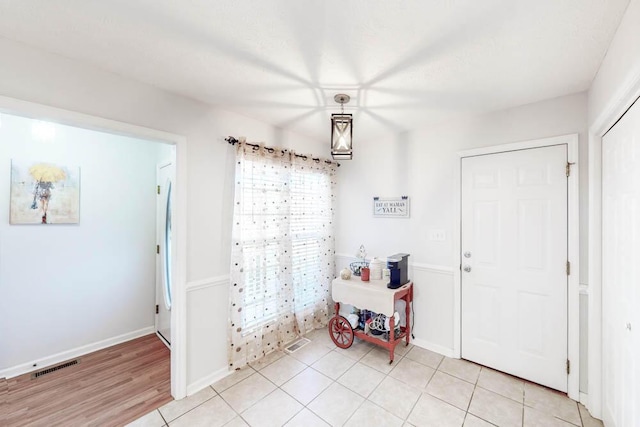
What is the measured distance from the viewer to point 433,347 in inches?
106

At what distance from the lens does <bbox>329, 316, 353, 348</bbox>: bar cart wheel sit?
2.75 m

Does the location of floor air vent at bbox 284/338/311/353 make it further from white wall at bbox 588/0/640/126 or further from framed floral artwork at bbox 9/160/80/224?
white wall at bbox 588/0/640/126

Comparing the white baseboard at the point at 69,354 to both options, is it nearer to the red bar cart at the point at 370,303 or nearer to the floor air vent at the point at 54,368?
the floor air vent at the point at 54,368

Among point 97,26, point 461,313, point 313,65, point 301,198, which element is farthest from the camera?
point 301,198

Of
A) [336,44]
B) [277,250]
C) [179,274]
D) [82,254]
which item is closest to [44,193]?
[82,254]

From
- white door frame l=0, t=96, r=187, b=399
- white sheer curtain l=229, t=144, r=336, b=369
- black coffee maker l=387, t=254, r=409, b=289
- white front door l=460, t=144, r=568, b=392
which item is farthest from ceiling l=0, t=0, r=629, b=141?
black coffee maker l=387, t=254, r=409, b=289

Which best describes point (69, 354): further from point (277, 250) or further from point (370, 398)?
point (370, 398)

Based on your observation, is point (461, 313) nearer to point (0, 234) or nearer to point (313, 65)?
point (313, 65)

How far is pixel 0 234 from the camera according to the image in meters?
2.24

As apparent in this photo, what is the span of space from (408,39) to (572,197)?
1.80 meters

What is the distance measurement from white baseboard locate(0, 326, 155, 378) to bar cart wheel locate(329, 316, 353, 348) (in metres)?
2.20

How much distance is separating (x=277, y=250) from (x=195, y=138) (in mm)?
1311

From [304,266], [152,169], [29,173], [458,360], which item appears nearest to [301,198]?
[304,266]

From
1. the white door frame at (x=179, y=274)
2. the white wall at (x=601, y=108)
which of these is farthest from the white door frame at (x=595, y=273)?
the white door frame at (x=179, y=274)
